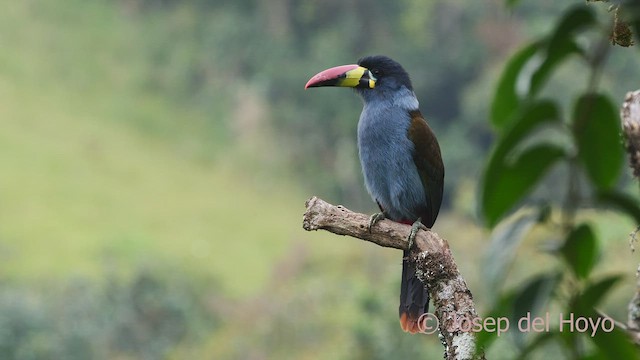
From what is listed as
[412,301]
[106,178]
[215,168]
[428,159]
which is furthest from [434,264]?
[215,168]

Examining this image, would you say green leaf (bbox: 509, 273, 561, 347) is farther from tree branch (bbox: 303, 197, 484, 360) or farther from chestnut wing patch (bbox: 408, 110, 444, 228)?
chestnut wing patch (bbox: 408, 110, 444, 228)

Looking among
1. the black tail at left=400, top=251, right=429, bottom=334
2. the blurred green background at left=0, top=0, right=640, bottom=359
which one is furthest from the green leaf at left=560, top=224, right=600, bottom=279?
the blurred green background at left=0, top=0, right=640, bottom=359

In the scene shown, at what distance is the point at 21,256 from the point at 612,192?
17.1 meters

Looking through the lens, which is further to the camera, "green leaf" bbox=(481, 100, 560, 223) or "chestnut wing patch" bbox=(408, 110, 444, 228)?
"chestnut wing patch" bbox=(408, 110, 444, 228)

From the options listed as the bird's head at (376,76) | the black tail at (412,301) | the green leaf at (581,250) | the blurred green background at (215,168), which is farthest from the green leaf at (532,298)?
the blurred green background at (215,168)

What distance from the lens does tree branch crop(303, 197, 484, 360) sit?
6.17 ft

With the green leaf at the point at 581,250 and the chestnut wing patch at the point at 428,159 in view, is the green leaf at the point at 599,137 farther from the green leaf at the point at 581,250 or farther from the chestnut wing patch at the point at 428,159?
the chestnut wing patch at the point at 428,159

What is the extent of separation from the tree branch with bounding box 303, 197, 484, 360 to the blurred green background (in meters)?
8.32

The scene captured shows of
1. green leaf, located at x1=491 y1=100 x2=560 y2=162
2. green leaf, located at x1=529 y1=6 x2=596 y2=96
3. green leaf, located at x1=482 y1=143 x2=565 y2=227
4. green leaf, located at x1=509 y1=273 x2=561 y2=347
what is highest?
green leaf, located at x1=529 y1=6 x2=596 y2=96

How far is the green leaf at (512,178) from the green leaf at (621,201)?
57 mm

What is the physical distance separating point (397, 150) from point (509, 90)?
1.55 metres

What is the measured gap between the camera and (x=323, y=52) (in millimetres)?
25156

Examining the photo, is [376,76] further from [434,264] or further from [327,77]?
[434,264]

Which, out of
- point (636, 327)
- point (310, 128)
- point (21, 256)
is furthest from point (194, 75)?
point (636, 327)
